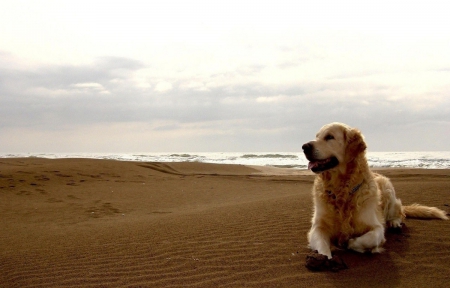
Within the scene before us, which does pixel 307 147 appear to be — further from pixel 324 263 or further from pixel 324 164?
pixel 324 263

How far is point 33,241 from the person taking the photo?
19.1 feet

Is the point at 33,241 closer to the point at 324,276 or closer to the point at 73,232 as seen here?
the point at 73,232

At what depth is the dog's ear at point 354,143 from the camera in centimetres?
469

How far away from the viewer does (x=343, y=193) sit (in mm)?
4551

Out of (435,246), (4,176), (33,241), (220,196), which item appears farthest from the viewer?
(4,176)

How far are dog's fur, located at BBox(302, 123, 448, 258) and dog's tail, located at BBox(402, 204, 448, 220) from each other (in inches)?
62.5

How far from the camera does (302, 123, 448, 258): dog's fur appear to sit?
14.5 feet

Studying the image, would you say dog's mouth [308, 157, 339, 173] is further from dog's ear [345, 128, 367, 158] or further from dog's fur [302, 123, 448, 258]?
dog's ear [345, 128, 367, 158]

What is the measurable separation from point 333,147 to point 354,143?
283mm

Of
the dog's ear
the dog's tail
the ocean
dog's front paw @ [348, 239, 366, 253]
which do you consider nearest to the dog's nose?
the dog's ear

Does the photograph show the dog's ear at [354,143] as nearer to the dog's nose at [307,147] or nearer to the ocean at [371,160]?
the dog's nose at [307,147]

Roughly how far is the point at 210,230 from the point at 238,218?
1.06 m

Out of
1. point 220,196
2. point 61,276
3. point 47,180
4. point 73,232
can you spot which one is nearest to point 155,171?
point 47,180

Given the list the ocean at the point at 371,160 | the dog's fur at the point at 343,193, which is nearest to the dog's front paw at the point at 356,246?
the dog's fur at the point at 343,193
